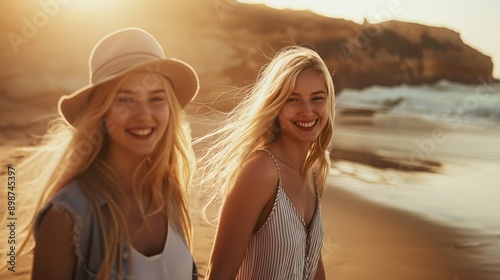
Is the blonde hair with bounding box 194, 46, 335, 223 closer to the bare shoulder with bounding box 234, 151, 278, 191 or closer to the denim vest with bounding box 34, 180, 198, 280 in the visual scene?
the bare shoulder with bounding box 234, 151, 278, 191

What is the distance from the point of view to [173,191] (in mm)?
2865

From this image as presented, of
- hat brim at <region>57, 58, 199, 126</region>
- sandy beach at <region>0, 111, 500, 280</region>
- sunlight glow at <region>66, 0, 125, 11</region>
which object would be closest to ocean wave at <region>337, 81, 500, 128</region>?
sunlight glow at <region>66, 0, 125, 11</region>

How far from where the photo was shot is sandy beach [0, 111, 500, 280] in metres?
5.62

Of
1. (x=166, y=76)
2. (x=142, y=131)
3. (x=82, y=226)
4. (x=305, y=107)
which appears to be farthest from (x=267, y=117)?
(x=82, y=226)

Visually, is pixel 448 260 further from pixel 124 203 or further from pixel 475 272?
pixel 124 203

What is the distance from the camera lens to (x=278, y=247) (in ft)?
10.5

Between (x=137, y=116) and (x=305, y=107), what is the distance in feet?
3.44

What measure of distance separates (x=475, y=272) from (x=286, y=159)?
313cm

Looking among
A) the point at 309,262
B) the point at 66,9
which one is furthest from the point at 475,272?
the point at 66,9

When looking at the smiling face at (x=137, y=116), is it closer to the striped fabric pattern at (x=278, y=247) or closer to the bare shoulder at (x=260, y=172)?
the bare shoulder at (x=260, y=172)

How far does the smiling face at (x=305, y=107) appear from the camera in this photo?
3338mm

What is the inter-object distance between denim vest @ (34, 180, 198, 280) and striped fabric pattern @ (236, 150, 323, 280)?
0.92 metres

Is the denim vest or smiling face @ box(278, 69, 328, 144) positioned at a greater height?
smiling face @ box(278, 69, 328, 144)

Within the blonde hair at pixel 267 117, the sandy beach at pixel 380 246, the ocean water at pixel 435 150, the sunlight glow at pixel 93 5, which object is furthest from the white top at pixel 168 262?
the sunlight glow at pixel 93 5
